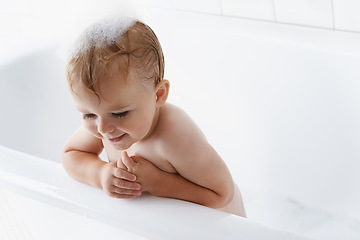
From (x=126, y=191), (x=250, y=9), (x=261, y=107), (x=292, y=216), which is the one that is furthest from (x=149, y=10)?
(x=126, y=191)

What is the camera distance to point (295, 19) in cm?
139

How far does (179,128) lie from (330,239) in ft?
1.09

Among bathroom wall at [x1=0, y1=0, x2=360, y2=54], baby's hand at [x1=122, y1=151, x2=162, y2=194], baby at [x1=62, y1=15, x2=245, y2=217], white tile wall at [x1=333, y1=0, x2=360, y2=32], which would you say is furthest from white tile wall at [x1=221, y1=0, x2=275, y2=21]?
baby's hand at [x1=122, y1=151, x2=162, y2=194]

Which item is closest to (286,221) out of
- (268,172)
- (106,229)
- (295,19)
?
(268,172)

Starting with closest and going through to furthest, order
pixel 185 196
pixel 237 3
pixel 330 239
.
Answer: pixel 330 239, pixel 185 196, pixel 237 3

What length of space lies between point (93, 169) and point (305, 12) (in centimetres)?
70

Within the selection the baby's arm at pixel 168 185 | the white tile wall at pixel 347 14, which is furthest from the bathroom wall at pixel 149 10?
the baby's arm at pixel 168 185

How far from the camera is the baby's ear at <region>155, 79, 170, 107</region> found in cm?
88

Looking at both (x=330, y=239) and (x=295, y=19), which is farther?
(x=295, y=19)

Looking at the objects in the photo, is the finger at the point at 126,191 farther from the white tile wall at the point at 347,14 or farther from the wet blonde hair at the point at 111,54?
the white tile wall at the point at 347,14

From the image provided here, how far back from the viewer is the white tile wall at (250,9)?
1.43 m

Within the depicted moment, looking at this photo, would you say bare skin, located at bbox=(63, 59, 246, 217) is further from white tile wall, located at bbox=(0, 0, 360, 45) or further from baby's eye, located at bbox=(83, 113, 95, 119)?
white tile wall, located at bbox=(0, 0, 360, 45)

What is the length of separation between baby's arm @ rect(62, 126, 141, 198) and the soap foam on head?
0.19m

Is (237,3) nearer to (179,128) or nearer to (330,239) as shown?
(179,128)
